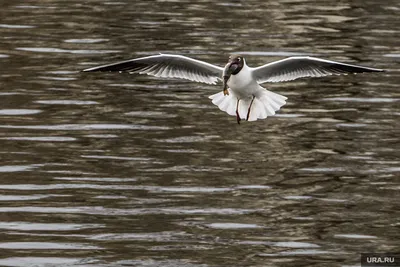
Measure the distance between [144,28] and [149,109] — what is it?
6.57 metres

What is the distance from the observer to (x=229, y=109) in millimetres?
13938

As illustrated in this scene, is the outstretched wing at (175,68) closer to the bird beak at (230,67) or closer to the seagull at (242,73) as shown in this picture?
the seagull at (242,73)

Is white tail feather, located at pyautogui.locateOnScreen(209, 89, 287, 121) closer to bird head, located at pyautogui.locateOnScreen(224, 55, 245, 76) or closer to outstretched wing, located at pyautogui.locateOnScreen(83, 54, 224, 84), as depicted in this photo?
outstretched wing, located at pyautogui.locateOnScreen(83, 54, 224, 84)

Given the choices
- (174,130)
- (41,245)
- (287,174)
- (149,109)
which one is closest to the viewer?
(41,245)

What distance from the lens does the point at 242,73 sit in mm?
13734

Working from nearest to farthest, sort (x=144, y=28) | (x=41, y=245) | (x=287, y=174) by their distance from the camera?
(x=41, y=245)
(x=287, y=174)
(x=144, y=28)

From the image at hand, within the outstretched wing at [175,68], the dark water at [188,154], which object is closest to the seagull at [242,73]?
the outstretched wing at [175,68]

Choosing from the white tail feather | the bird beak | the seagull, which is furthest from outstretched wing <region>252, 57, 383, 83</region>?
the bird beak

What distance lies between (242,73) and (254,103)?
1.31ft

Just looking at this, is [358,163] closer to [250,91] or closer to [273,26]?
[250,91]

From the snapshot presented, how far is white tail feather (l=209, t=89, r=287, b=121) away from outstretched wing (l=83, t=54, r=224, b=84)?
0.27 meters

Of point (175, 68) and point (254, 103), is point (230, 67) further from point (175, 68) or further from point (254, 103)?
point (175, 68)

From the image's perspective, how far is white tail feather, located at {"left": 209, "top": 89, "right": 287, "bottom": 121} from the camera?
45.3ft

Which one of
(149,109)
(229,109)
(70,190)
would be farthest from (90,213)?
(149,109)
